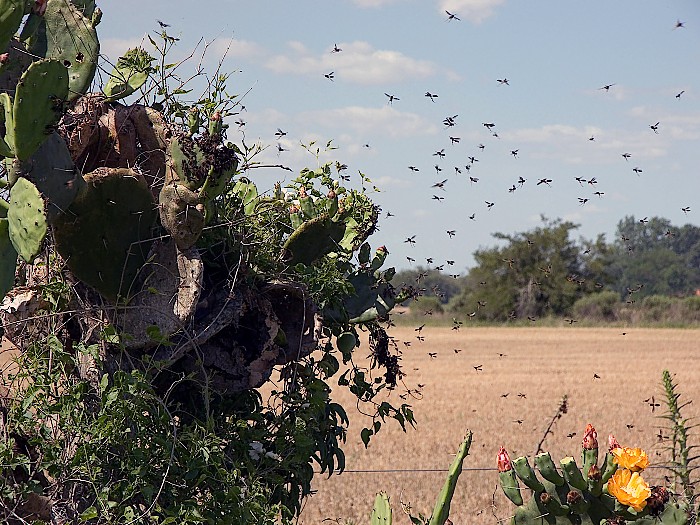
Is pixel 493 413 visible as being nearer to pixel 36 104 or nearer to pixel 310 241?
pixel 310 241

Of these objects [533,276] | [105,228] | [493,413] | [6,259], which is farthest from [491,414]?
[533,276]

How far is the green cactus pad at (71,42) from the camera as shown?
315cm

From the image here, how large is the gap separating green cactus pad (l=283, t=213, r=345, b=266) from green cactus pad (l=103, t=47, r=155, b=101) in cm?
79

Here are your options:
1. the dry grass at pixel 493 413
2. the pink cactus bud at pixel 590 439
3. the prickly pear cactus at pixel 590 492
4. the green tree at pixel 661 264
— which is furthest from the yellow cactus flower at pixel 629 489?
the green tree at pixel 661 264

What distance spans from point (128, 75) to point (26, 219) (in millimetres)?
831

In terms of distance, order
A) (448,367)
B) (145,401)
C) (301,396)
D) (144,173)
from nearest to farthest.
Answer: (145,401) → (144,173) → (301,396) → (448,367)

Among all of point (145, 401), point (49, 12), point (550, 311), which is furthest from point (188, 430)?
point (550, 311)

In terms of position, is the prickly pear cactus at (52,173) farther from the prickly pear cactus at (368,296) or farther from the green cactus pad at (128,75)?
the prickly pear cactus at (368,296)

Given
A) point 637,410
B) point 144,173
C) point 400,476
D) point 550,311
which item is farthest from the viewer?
point 550,311

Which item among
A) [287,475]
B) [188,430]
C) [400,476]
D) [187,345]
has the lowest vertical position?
[400,476]

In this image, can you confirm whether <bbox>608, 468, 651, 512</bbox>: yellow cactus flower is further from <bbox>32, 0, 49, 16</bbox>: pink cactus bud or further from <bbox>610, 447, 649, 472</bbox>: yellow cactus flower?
<bbox>32, 0, 49, 16</bbox>: pink cactus bud

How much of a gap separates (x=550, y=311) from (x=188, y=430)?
46366mm

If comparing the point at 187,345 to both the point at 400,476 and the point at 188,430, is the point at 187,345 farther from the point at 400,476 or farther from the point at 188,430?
the point at 400,476

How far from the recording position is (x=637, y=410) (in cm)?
1434
